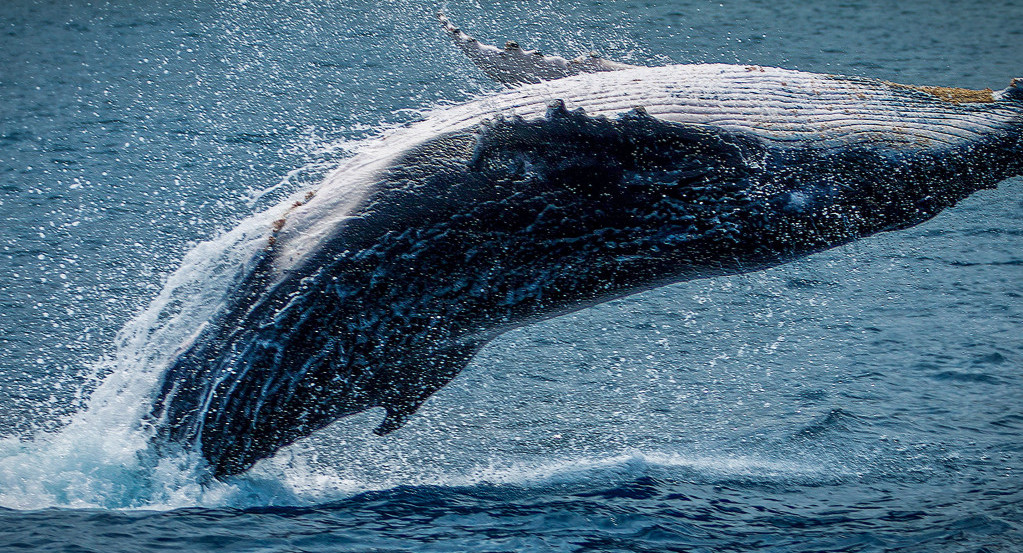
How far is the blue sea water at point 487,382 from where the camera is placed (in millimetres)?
5906

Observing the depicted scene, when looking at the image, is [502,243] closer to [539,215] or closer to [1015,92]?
[539,215]

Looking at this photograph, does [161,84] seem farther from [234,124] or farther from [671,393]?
[671,393]

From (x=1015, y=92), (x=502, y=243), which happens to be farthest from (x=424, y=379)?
(x=1015, y=92)

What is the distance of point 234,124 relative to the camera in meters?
13.4

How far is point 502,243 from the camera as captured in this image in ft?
18.1

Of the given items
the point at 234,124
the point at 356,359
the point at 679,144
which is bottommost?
the point at 356,359

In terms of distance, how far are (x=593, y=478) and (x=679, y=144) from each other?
242 centimetres

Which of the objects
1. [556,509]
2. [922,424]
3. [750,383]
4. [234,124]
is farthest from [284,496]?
[234,124]

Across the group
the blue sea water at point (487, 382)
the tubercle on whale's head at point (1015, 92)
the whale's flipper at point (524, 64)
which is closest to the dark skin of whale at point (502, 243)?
the tubercle on whale's head at point (1015, 92)

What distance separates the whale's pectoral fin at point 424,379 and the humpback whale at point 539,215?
1cm

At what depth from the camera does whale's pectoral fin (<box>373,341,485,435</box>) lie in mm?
5922

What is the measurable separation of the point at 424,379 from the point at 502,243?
112 cm

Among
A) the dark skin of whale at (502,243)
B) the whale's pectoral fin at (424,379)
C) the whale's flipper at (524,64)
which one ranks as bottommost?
the whale's pectoral fin at (424,379)

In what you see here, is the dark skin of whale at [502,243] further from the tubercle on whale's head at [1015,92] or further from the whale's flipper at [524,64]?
the whale's flipper at [524,64]
